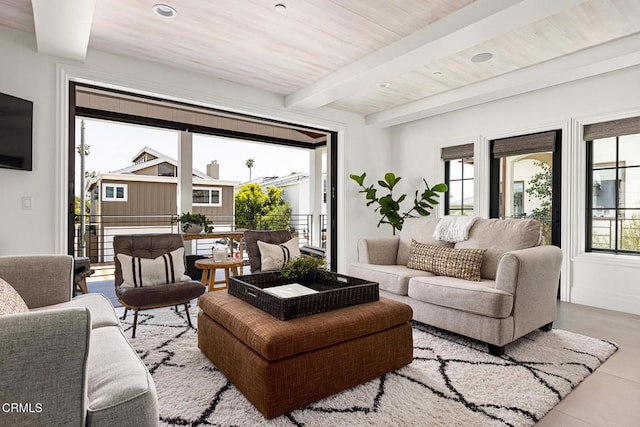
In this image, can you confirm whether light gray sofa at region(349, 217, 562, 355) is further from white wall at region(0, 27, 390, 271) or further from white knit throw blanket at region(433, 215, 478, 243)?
white wall at region(0, 27, 390, 271)

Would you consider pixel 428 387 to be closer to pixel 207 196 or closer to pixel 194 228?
pixel 194 228

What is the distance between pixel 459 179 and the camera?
514 centimetres

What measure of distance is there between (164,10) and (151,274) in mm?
2017

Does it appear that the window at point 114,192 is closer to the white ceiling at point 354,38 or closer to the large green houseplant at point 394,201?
the white ceiling at point 354,38

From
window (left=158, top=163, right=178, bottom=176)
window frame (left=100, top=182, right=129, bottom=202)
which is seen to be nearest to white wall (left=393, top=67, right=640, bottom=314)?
window (left=158, top=163, right=178, bottom=176)

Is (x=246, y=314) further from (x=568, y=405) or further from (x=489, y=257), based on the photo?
(x=489, y=257)

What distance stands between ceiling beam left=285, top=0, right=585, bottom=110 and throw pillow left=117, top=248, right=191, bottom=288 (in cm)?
236

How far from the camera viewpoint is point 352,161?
536 centimetres

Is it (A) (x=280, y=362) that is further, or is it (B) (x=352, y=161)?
(B) (x=352, y=161)

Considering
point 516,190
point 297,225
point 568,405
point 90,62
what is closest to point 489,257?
point 568,405

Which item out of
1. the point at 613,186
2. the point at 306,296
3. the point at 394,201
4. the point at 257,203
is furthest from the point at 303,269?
the point at 257,203

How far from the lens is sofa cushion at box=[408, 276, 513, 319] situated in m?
2.47

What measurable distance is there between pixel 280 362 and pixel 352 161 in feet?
13.1

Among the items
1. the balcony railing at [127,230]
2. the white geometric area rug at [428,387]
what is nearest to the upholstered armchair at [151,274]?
the white geometric area rug at [428,387]
